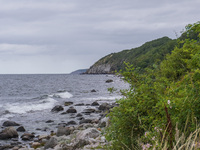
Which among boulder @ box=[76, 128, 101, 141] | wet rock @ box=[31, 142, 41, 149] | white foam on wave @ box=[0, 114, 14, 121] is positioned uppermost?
boulder @ box=[76, 128, 101, 141]

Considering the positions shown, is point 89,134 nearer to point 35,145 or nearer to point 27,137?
point 35,145

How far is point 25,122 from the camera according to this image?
907 inches

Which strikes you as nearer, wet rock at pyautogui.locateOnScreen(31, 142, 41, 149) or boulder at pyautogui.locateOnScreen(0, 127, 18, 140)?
wet rock at pyautogui.locateOnScreen(31, 142, 41, 149)

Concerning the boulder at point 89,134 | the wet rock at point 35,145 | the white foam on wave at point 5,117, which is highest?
the boulder at point 89,134

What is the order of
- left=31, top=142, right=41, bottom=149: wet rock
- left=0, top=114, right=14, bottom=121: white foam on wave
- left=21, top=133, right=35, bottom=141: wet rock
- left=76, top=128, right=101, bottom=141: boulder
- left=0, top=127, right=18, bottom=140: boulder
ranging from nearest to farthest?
left=76, top=128, right=101, bottom=141: boulder < left=31, top=142, right=41, bottom=149: wet rock < left=21, top=133, right=35, bottom=141: wet rock < left=0, top=127, right=18, bottom=140: boulder < left=0, top=114, right=14, bottom=121: white foam on wave

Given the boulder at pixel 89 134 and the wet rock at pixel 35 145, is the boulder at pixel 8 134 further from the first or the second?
the boulder at pixel 89 134

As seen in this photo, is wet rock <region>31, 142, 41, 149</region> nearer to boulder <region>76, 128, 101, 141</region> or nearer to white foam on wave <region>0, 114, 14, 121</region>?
boulder <region>76, 128, 101, 141</region>

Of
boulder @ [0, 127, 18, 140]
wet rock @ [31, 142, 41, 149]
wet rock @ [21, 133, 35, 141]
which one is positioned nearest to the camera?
wet rock @ [31, 142, 41, 149]

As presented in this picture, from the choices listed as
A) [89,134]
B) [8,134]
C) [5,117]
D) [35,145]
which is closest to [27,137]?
[8,134]

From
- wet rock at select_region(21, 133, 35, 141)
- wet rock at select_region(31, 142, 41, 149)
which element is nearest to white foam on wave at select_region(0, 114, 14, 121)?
wet rock at select_region(21, 133, 35, 141)

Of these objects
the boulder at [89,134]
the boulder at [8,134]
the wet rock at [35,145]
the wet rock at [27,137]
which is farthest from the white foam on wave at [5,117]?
the boulder at [89,134]

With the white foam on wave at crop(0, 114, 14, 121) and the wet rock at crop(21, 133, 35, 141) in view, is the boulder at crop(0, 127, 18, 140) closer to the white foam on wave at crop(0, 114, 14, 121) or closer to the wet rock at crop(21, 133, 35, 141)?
the wet rock at crop(21, 133, 35, 141)

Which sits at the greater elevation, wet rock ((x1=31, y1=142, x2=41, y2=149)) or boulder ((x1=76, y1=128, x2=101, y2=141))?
boulder ((x1=76, y1=128, x2=101, y2=141))

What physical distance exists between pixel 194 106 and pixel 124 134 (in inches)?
87.8
